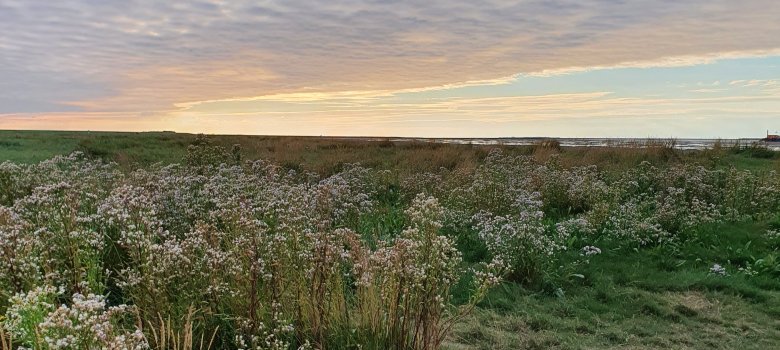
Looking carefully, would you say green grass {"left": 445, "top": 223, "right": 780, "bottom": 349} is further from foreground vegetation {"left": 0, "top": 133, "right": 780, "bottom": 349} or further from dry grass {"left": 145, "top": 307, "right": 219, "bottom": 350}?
dry grass {"left": 145, "top": 307, "right": 219, "bottom": 350}

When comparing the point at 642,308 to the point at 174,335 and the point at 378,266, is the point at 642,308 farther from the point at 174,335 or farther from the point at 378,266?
the point at 174,335

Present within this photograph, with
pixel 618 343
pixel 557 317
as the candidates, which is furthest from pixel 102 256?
pixel 618 343

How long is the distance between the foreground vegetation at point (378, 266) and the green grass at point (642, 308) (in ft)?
0.09

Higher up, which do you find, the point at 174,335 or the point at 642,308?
the point at 174,335

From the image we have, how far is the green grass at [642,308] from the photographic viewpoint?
585 centimetres

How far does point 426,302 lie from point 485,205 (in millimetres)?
6748

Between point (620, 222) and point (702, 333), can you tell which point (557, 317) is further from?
point (620, 222)

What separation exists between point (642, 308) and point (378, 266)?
415cm

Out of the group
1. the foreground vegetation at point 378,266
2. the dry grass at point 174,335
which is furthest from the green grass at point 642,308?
the dry grass at point 174,335

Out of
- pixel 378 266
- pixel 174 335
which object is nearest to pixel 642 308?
pixel 378 266

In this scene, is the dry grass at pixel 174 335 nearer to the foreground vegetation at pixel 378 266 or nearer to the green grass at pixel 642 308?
the foreground vegetation at pixel 378 266

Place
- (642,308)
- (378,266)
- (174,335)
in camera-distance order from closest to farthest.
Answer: (174,335), (378,266), (642,308)

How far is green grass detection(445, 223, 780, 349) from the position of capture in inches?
230

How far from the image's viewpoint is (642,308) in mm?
6809
